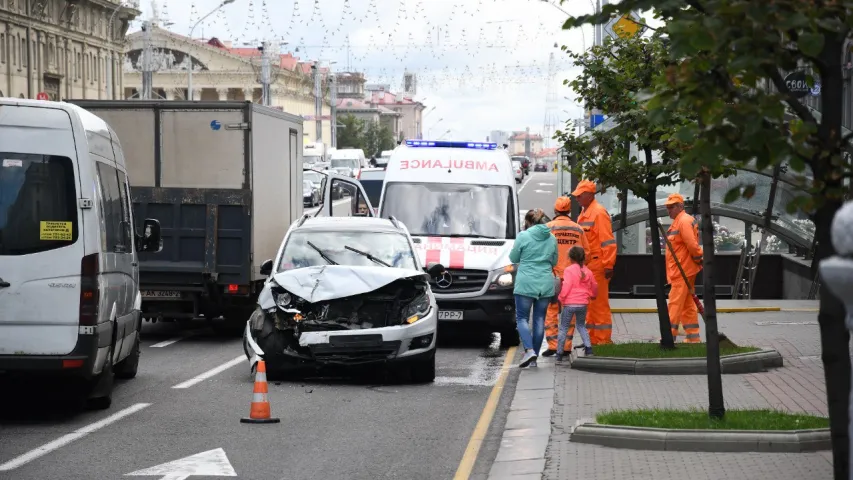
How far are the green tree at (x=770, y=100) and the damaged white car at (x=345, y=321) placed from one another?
24.2 ft

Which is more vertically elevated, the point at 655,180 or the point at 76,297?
the point at 655,180

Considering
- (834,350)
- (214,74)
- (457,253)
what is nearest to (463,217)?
(457,253)

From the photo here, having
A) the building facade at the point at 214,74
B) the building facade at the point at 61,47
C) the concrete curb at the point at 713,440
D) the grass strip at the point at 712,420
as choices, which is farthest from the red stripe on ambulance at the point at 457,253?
the building facade at the point at 214,74

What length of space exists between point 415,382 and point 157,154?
5901 mm

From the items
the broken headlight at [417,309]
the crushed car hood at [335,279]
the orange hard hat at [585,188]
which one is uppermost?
the orange hard hat at [585,188]

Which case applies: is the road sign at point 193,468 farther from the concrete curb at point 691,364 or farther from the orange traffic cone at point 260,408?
the concrete curb at point 691,364

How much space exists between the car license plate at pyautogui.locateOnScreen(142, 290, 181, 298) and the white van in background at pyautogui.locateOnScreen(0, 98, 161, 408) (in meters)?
6.55

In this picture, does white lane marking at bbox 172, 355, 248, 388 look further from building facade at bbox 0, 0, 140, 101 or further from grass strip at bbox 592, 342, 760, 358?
building facade at bbox 0, 0, 140, 101

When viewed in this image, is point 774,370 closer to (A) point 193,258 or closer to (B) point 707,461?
(B) point 707,461

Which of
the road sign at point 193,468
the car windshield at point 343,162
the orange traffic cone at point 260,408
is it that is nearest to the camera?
the road sign at point 193,468

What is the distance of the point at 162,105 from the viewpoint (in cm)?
1817

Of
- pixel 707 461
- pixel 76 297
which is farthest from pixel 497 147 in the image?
pixel 707 461

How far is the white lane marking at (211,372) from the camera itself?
535 inches

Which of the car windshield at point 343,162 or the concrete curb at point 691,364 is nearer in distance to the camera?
the concrete curb at point 691,364
